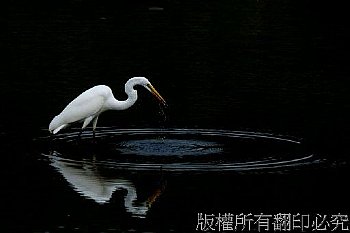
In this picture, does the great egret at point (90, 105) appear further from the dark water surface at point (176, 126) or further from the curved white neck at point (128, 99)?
the dark water surface at point (176, 126)

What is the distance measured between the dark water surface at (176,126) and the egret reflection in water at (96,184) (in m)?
0.03

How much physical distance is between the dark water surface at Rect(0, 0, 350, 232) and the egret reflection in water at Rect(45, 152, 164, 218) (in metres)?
0.03

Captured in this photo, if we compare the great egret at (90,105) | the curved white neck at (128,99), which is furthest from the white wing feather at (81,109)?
the curved white neck at (128,99)

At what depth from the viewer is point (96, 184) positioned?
53.0 ft

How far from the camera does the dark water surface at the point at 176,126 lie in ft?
50.4

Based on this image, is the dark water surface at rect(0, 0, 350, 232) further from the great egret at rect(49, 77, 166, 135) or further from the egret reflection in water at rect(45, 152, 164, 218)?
the great egret at rect(49, 77, 166, 135)

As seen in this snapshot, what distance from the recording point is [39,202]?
1542 cm

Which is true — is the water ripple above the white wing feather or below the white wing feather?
below

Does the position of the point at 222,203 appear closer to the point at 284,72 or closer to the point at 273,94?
the point at 273,94

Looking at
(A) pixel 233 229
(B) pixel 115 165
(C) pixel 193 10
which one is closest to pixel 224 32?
(C) pixel 193 10

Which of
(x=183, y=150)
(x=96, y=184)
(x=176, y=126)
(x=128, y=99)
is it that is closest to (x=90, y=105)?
(x=128, y=99)

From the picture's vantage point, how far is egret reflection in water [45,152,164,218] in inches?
605

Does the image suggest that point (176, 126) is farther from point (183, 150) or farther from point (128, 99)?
point (183, 150)

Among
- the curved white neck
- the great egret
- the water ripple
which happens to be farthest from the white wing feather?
the water ripple
